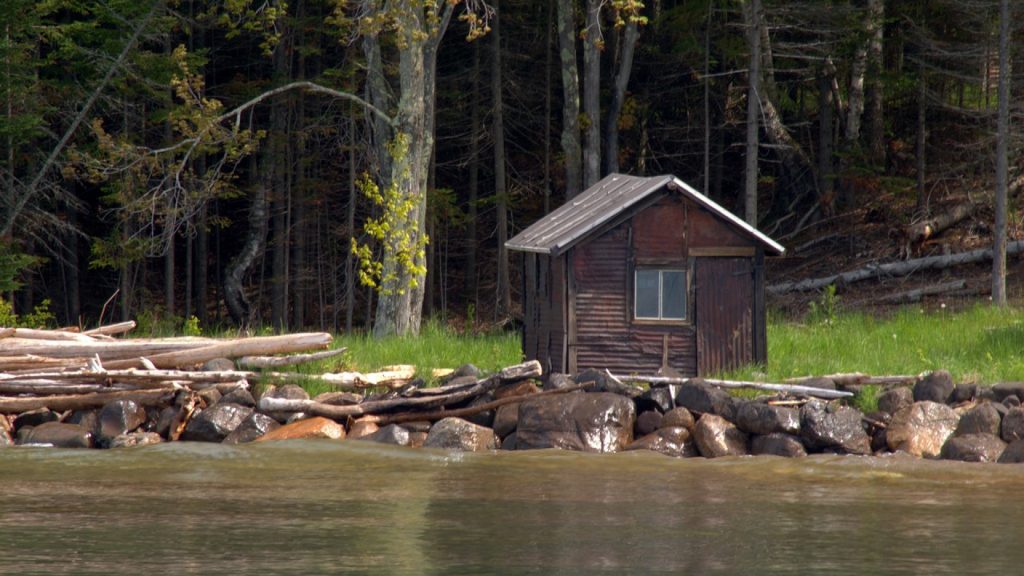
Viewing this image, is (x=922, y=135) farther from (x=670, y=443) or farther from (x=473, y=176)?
(x=670, y=443)

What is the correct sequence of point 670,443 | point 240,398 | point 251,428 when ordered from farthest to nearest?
1. point 240,398
2. point 251,428
3. point 670,443

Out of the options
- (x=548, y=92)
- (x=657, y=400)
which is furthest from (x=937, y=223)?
(x=657, y=400)

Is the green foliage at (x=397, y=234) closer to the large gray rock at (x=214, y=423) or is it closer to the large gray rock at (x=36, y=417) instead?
the large gray rock at (x=214, y=423)

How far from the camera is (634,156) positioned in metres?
36.7

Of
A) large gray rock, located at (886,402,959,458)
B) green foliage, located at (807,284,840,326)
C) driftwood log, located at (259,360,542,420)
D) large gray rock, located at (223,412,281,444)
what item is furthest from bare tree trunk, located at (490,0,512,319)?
large gray rock, located at (886,402,959,458)

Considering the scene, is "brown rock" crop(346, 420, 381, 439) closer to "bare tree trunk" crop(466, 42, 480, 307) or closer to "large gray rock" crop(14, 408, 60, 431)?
"large gray rock" crop(14, 408, 60, 431)

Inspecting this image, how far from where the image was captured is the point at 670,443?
1616 centimetres

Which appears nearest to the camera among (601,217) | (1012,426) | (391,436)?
(1012,426)

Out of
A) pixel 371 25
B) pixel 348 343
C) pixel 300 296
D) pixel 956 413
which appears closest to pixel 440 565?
pixel 956 413

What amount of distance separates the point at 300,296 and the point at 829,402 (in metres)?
18.8

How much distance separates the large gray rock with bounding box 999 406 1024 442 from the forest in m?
9.14

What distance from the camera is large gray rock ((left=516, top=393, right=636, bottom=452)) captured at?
16.2m

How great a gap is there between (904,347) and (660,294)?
13.3 feet

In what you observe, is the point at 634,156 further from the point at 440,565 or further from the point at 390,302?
the point at 440,565
